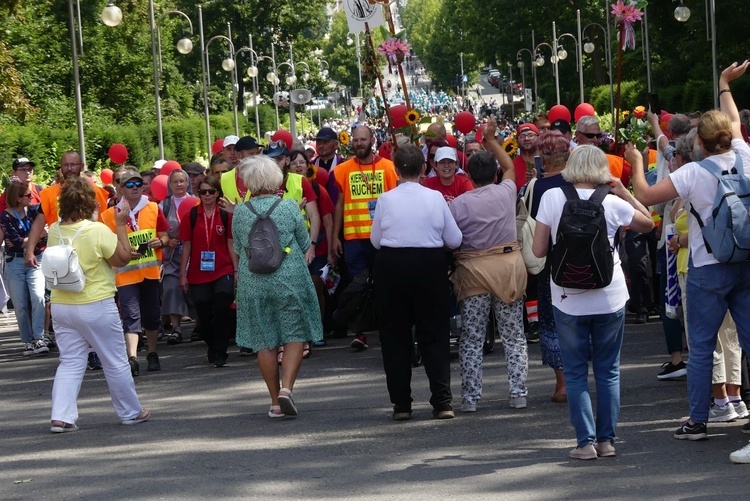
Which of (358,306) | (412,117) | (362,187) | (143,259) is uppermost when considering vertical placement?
(412,117)

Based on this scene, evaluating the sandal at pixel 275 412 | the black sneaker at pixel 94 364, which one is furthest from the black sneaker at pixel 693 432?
the black sneaker at pixel 94 364

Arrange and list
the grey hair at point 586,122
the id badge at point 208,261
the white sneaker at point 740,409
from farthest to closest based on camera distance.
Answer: the grey hair at point 586,122, the id badge at point 208,261, the white sneaker at point 740,409

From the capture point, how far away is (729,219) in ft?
24.5

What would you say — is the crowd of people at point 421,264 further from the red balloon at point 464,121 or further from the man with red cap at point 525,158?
the red balloon at point 464,121

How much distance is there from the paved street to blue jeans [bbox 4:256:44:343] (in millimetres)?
2626

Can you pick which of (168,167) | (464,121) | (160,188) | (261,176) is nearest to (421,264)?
(261,176)

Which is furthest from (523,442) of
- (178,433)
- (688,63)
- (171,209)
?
(688,63)

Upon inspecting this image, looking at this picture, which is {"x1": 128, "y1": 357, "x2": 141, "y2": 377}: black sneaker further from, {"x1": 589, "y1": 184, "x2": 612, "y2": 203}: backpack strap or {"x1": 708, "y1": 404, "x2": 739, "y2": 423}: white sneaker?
{"x1": 589, "y1": 184, "x2": 612, "y2": 203}: backpack strap

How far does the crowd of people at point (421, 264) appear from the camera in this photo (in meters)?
7.61

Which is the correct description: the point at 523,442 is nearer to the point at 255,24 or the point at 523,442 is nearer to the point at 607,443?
the point at 607,443

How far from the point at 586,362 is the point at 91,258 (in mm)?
3617

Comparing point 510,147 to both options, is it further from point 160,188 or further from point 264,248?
point 264,248

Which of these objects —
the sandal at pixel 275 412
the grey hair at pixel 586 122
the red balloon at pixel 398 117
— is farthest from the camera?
the red balloon at pixel 398 117

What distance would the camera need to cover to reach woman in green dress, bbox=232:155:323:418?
9.38m
